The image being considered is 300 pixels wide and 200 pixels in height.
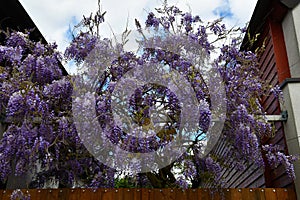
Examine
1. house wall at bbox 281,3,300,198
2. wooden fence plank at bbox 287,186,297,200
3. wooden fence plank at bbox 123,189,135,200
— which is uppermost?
house wall at bbox 281,3,300,198

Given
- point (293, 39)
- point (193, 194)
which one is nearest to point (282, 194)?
point (193, 194)

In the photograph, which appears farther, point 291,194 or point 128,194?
point 291,194

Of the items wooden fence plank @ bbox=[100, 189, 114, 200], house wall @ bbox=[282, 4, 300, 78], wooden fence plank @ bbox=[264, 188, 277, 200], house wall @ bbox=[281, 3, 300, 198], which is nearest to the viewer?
wooden fence plank @ bbox=[100, 189, 114, 200]

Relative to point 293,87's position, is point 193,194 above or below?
below

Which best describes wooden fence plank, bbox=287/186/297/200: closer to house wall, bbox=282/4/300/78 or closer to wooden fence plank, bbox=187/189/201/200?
wooden fence plank, bbox=187/189/201/200

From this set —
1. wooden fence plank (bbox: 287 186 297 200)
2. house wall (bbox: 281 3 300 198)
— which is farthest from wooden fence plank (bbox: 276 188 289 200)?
Result: house wall (bbox: 281 3 300 198)

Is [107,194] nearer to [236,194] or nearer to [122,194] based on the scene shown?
[122,194]

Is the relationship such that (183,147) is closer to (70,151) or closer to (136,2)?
(70,151)

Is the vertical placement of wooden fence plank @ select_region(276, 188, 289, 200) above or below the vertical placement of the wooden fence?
below

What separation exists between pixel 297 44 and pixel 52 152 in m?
3.33

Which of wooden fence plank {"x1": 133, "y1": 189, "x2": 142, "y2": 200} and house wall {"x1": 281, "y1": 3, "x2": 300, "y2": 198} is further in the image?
house wall {"x1": 281, "y1": 3, "x2": 300, "y2": 198}

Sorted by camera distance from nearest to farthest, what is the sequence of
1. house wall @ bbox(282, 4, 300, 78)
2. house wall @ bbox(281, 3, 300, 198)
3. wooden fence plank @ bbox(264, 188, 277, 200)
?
1. wooden fence plank @ bbox(264, 188, 277, 200)
2. house wall @ bbox(281, 3, 300, 198)
3. house wall @ bbox(282, 4, 300, 78)

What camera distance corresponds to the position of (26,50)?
4.70m

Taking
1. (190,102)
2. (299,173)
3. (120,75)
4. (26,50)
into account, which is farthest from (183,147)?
(26,50)
